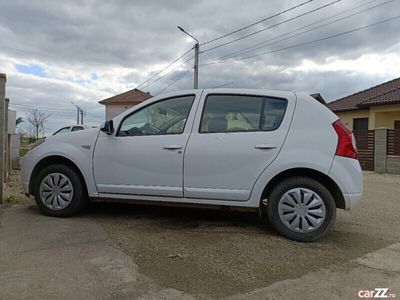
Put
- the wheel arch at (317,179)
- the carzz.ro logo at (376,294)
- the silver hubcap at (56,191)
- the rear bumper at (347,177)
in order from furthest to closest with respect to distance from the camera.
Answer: the silver hubcap at (56,191) < the wheel arch at (317,179) < the rear bumper at (347,177) < the carzz.ro logo at (376,294)

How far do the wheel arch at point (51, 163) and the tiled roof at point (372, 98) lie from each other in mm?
17917

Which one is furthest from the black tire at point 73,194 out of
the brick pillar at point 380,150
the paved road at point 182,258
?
the brick pillar at point 380,150

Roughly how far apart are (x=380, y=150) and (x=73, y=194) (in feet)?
46.8

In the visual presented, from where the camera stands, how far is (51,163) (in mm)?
5242

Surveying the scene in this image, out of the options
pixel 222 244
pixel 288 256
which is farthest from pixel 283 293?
pixel 222 244

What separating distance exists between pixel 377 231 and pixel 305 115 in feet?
6.59

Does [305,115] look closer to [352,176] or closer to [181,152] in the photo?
[352,176]

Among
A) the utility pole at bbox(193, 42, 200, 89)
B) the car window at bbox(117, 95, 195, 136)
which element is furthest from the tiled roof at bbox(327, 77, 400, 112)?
the car window at bbox(117, 95, 195, 136)

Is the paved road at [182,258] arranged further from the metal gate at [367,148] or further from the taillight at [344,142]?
the metal gate at [367,148]

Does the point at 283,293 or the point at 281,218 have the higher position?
the point at 281,218

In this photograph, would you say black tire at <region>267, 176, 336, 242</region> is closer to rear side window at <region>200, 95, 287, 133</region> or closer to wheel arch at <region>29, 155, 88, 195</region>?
rear side window at <region>200, 95, 287, 133</region>

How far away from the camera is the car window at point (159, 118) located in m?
4.83

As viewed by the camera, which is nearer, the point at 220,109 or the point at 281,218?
the point at 281,218

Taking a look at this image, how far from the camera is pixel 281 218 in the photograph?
4.39 meters
